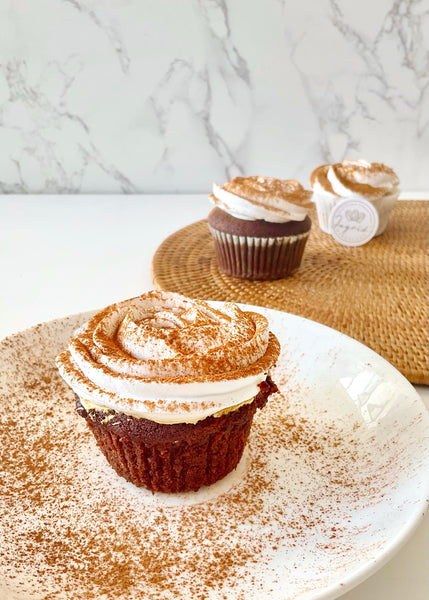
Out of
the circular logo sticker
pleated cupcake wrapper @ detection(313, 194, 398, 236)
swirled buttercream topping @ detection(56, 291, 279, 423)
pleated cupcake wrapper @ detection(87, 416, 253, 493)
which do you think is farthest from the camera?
pleated cupcake wrapper @ detection(313, 194, 398, 236)

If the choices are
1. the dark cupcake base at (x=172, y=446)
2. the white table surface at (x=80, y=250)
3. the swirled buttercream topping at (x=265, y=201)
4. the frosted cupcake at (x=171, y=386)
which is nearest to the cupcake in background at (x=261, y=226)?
the swirled buttercream topping at (x=265, y=201)

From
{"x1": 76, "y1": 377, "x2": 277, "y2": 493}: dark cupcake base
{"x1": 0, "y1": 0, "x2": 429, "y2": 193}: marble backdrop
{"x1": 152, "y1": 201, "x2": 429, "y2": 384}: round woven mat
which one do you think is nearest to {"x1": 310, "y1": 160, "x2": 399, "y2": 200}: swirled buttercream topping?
{"x1": 152, "y1": 201, "x2": 429, "y2": 384}: round woven mat

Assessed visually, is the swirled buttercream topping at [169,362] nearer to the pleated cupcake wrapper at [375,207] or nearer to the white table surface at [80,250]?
the white table surface at [80,250]

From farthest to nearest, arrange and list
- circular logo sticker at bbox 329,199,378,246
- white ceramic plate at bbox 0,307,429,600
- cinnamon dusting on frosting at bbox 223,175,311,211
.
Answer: circular logo sticker at bbox 329,199,378,246
cinnamon dusting on frosting at bbox 223,175,311,211
white ceramic plate at bbox 0,307,429,600

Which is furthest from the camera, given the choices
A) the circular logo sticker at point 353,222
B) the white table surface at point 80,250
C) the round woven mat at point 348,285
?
the circular logo sticker at point 353,222

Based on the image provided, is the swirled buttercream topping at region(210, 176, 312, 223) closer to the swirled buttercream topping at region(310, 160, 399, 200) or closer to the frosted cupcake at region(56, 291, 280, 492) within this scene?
the swirled buttercream topping at region(310, 160, 399, 200)

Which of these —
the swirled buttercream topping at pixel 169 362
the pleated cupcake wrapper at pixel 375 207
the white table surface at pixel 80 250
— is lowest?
the white table surface at pixel 80 250

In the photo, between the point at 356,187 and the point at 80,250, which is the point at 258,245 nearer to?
the point at 356,187
